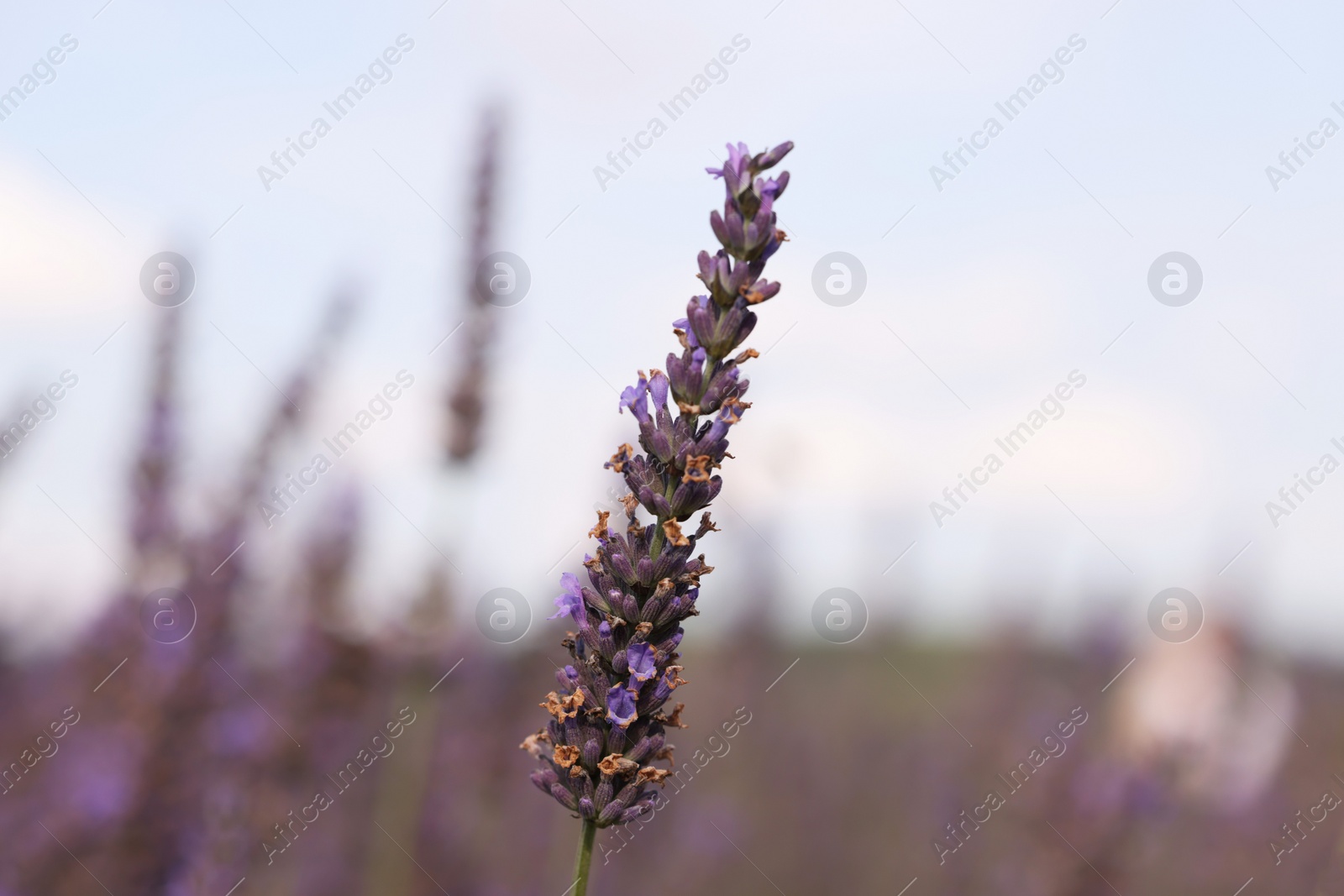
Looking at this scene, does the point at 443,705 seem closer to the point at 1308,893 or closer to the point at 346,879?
the point at 346,879

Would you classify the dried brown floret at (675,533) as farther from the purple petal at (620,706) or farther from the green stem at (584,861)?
the green stem at (584,861)

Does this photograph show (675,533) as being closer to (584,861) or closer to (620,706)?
(620,706)

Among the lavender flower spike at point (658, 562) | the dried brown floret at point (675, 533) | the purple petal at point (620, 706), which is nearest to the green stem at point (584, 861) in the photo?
the lavender flower spike at point (658, 562)

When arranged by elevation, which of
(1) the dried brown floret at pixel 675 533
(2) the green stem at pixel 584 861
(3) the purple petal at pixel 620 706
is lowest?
(2) the green stem at pixel 584 861

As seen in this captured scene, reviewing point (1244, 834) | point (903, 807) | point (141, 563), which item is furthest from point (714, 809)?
point (141, 563)

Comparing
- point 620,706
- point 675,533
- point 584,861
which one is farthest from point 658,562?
point 584,861
